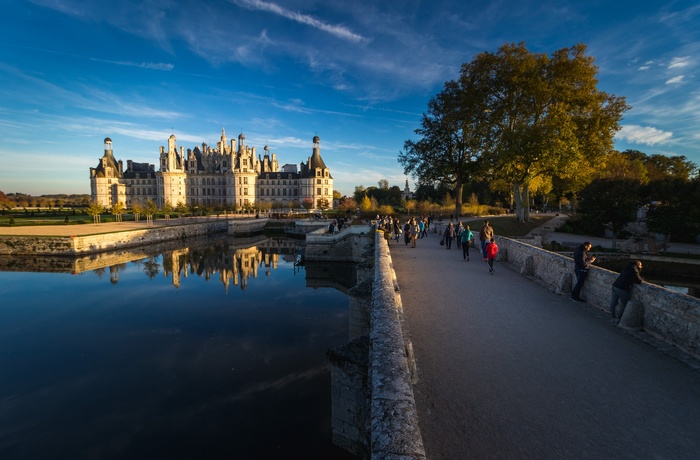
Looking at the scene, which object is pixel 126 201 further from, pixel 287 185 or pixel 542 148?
pixel 542 148

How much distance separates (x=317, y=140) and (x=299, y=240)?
154 ft

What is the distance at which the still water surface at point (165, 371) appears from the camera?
7.12 m

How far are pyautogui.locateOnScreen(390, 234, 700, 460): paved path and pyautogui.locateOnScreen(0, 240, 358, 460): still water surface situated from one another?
354cm

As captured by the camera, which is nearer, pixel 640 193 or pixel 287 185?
pixel 640 193

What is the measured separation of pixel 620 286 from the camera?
6422mm

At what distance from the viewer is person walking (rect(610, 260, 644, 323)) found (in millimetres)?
6242

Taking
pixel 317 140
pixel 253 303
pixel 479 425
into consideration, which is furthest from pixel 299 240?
pixel 317 140

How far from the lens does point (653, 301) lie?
5906 mm

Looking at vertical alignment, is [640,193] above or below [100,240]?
above

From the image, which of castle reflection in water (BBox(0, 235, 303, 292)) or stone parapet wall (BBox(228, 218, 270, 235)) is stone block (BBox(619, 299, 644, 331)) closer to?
castle reflection in water (BBox(0, 235, 303, 292))

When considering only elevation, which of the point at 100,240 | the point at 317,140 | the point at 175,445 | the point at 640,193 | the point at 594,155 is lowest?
the point at 175,445

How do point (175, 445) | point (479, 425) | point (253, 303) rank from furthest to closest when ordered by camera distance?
point (253, 303), point (175, 445), point (479, 425)

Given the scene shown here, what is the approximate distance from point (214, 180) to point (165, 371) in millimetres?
83095

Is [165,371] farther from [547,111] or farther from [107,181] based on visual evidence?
[107,181]
